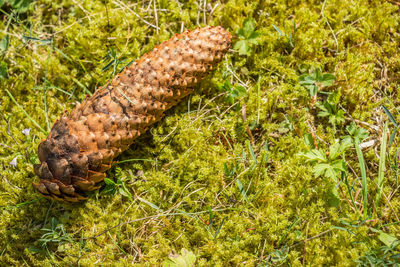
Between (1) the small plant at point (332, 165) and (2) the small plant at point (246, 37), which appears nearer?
(1) the small plant at point (332, 165)

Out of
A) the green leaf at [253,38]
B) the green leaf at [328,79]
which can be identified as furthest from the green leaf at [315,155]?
the green leaf at [253,38]

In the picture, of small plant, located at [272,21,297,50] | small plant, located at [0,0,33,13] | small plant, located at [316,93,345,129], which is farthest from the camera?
small plant, located at [0,0,33,13]

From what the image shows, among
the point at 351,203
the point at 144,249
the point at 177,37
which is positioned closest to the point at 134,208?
the point at 144,249

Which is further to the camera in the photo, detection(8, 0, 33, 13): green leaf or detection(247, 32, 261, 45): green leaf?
detection(8, 0, 33, 13): green leaf

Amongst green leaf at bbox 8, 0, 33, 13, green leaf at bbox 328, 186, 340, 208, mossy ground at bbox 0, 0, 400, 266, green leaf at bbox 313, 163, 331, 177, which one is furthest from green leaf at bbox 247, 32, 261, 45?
green leaf at bbox 8, 0, 33, 13

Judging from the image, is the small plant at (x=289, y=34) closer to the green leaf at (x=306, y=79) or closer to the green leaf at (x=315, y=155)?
the green leaf at (x=306, y=79)

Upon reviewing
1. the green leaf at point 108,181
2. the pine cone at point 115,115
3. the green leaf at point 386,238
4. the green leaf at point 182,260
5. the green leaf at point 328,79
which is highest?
the pine cone at point 115,115

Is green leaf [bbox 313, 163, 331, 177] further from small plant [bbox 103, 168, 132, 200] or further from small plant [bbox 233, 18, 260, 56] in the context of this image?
small plant [bbox 103, 168, 132, 200]
